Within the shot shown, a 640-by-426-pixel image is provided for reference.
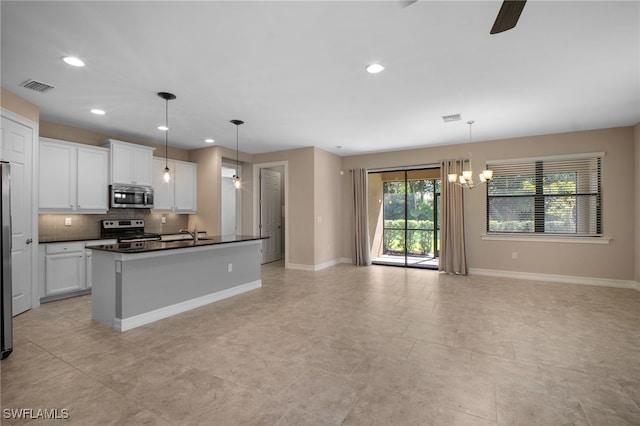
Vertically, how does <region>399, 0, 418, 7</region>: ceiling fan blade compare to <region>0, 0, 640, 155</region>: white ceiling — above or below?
below

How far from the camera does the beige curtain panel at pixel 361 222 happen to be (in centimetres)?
757

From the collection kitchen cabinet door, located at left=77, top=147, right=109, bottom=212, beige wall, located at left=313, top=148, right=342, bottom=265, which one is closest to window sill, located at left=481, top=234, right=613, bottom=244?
beige wall, located at left=313, top=148, right=342, bottom=265

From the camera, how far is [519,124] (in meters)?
5.16

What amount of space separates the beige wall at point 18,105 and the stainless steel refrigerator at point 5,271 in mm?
1381

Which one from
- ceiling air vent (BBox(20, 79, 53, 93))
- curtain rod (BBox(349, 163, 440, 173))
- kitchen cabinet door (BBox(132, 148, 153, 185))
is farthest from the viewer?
curtain rod (BBox(349, 163, 440, 173))

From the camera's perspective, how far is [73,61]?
116 inches

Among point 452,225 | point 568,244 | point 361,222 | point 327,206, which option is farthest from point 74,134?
point 568,244

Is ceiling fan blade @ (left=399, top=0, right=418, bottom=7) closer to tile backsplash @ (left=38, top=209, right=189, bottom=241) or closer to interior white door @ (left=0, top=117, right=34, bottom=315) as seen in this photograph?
interior white door @ (left=0, top=117, right=34, bottom=315)

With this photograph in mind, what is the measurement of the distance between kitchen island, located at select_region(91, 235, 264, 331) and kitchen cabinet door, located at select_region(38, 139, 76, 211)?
143cm

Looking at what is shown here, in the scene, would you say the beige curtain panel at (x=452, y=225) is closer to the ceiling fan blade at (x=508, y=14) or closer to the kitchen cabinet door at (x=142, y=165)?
the ceiling fan blade at (x=508, y=14)

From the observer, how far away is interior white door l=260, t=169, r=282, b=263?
777 centimetres

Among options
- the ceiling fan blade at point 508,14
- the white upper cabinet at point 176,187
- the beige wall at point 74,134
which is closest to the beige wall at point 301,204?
the white upper cabinet at point 176,187

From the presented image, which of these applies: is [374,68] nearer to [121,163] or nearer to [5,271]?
[5,271]

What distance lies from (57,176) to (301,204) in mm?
4253
